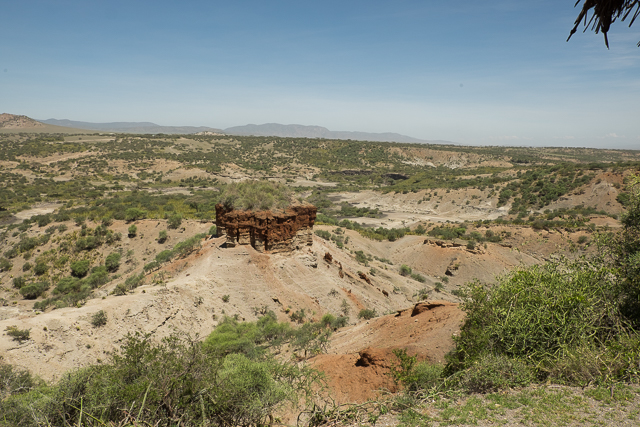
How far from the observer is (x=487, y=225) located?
38.1m

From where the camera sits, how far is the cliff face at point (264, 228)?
18.2m

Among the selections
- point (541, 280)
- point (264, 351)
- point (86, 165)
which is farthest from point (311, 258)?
point (86, 165)

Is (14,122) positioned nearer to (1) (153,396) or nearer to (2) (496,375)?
(1) (153,396)

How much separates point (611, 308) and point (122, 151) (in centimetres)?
10101

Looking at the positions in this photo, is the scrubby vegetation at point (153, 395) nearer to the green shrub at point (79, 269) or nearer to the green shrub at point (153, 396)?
the green shrub at point (153, 396)

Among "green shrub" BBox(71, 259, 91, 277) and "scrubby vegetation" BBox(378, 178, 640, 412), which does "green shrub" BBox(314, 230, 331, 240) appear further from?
"scrubby vegetation" BBox(378, 178, 640, 412)

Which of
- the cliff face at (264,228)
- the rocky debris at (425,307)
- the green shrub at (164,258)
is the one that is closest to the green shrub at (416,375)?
the rocky debris at (425,307)

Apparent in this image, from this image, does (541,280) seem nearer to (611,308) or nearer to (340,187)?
(611,308)

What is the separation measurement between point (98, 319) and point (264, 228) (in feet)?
28.3

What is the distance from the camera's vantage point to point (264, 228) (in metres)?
18.2

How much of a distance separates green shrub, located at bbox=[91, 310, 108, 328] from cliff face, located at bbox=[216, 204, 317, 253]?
7110mm

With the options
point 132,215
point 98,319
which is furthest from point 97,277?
point 98,319

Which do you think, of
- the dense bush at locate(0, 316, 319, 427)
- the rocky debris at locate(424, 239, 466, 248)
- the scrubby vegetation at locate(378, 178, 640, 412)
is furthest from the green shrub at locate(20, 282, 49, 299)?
the rocky debris at locate(424, 239, 466, 248)

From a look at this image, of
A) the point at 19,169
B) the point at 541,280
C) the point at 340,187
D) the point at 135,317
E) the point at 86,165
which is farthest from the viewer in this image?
the point at 340,187
